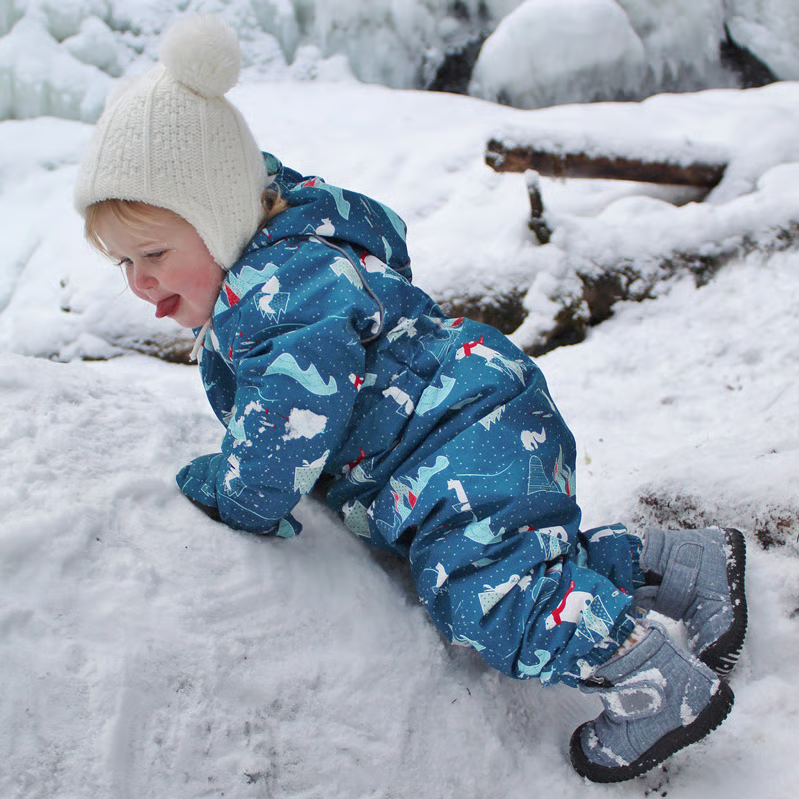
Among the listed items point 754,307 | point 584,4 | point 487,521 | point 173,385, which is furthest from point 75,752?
point 584,4

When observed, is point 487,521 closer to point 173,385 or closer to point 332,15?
point 173,385

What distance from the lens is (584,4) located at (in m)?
5.81

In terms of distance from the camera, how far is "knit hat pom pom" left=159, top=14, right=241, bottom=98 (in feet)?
4.57

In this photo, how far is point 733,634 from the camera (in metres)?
1.51

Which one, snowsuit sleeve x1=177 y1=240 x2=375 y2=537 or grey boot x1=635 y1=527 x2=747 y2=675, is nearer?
snowsuit sleeve x1=177 y1=240 x2=375 y2=537

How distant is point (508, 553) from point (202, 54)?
40.2 inches

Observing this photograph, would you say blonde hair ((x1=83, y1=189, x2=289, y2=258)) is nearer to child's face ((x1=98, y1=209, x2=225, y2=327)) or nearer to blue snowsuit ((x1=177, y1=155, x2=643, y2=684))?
child's face ((x1=98, y1=209, x2=225, y2=327))

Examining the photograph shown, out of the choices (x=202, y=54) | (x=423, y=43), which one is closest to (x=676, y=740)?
(x=202, y=54)

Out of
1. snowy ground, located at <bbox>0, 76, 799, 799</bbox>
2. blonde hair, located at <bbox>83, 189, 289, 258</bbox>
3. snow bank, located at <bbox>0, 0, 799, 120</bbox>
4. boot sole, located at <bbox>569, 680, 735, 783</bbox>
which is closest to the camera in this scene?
snowy ground, located at <bbox>0, 76, 799, 799</bbox>

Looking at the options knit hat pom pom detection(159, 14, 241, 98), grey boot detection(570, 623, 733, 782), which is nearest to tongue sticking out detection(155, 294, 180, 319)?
knit hat pom pom detection(159, 14, 241, 98)

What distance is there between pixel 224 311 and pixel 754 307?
2.23 m

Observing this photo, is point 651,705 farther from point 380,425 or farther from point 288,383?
point 288,383

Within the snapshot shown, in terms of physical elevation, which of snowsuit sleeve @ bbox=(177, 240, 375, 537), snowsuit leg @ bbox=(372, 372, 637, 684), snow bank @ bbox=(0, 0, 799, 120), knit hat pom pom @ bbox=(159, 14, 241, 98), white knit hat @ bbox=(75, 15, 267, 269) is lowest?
snow bank @ bbox=(0, 0, 799, 120)

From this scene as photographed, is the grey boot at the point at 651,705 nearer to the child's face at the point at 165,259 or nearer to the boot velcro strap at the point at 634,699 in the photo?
the boot velcro strap at the point at 634,699
